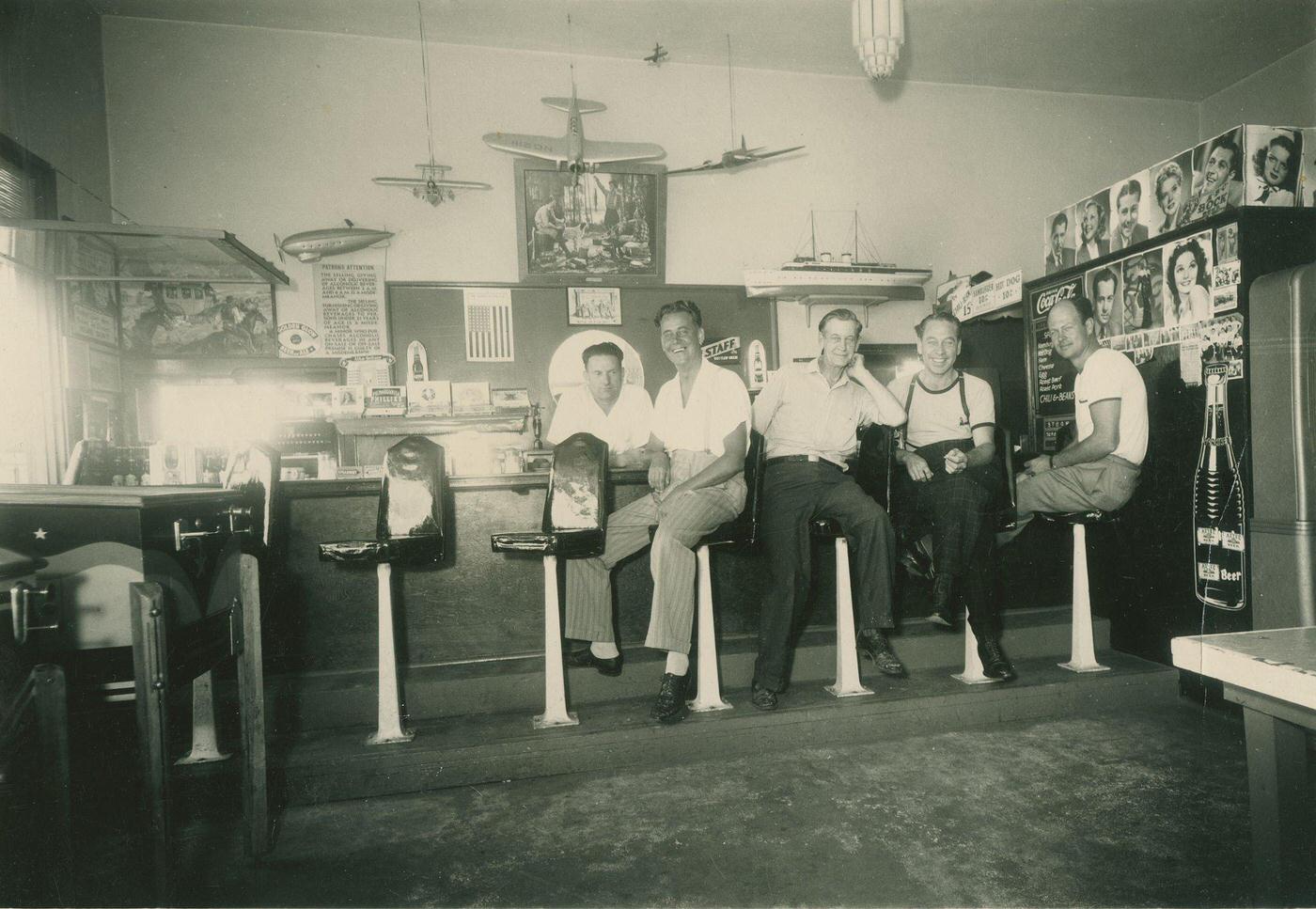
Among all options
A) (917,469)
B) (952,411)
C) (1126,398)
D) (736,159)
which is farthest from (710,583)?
(736,159)

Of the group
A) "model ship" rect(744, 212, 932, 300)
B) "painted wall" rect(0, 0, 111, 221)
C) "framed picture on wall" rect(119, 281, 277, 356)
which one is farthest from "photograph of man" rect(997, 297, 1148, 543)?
"painted wall" rect(0, 0, 111, 221)

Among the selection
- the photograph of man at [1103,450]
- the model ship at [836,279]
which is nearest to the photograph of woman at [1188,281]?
the photograph of man at [1103,450]

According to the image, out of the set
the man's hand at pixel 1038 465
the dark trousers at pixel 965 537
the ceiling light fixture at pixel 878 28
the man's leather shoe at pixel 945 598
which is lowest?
the man's leather shoe at pixel 945 598

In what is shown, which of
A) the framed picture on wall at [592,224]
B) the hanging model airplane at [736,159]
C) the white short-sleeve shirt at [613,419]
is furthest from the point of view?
the framed picture on wall at [592,224]

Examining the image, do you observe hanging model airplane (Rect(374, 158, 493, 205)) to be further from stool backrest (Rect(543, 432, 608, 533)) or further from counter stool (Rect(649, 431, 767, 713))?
counter stool (Rect(649, 431, 767, 713))

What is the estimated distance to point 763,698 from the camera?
3041 mm

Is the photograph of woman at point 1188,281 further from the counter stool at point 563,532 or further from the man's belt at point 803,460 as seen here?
the counter stool at point 563,532

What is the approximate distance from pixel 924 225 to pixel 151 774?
236 inches

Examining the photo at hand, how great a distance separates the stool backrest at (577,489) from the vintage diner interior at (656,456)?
19mm

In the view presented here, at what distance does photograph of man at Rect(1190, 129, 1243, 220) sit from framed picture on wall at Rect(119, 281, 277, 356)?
555 cm

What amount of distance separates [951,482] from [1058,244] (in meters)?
2.73

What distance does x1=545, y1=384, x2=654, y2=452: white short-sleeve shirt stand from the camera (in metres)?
3.99

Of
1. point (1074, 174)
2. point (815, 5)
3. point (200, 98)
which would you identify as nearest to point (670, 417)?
point (815, 5)

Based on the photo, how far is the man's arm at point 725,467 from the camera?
10.1 ft
